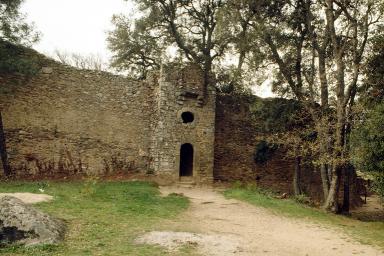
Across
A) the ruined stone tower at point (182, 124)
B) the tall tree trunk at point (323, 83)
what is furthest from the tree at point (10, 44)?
the tall tree trunk at point (323, 83)

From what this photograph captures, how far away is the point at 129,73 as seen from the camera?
991 inches

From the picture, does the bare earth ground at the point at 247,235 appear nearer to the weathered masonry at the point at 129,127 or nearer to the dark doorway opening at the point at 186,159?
the weathered masonry at the point at 129,127

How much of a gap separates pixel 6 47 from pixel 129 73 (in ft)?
36.2

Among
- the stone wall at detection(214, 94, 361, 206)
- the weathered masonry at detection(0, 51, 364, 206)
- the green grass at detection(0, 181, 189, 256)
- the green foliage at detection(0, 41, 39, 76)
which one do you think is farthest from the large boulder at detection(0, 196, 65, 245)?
the stone wall at detection(214, 94, 361, 206)

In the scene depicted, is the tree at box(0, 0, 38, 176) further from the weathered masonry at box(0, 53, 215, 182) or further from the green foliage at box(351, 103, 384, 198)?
the green foliage at box(351, 103, 384, 198)

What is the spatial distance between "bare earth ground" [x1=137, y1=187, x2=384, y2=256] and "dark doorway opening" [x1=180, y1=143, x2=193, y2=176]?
5.98 metres

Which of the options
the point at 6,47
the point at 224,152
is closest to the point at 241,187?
the point at 224,152

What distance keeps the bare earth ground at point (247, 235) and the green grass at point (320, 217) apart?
510 millimetres

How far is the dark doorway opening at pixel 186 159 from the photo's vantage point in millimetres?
18938

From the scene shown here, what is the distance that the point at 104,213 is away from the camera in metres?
9.96

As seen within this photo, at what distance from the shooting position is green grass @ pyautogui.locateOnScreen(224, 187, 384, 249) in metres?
10.2

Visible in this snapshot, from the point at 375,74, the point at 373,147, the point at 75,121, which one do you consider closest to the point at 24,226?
the point at 75,121

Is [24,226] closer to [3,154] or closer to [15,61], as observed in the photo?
[3,154]

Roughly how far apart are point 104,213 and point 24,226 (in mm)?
3104
